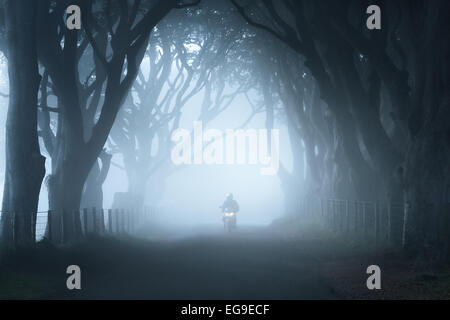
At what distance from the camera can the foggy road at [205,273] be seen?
12859 mm

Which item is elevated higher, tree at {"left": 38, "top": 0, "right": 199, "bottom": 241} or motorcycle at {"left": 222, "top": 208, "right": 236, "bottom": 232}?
tree at {"left": 38, "top": 0, "right": 199, "bottom": 241}

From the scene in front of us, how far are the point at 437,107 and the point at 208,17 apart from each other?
673 inches

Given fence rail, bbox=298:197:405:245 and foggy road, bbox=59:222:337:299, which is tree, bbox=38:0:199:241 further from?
fence rail, bbox=298:197:405:245

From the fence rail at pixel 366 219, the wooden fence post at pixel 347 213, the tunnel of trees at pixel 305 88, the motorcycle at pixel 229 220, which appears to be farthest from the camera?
the motorcycle at pixel 229 220

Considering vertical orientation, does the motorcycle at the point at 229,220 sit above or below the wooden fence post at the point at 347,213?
below

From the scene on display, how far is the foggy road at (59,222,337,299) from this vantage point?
42.2ft

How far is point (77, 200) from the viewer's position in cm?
2336

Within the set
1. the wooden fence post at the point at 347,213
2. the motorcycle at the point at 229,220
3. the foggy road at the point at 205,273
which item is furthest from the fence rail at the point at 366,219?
the motorcycle at the point at 229,220

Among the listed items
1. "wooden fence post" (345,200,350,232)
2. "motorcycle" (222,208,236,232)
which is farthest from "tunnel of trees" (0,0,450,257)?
"motorcycle" (222,208,236,232)

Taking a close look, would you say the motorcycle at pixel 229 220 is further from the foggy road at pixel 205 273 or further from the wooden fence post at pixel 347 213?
the foggy road at pixel 205 273

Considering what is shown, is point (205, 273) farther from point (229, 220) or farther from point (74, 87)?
point (229, 220)

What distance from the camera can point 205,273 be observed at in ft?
52.5

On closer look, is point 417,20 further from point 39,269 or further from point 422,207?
point 39,269
